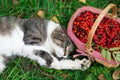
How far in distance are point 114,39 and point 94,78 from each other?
0.52m

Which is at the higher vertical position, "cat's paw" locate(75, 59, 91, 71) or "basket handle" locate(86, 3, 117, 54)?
"basket handle" locate(86, 3, 117, 54)

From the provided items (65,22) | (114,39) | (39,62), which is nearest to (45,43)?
(39,62)

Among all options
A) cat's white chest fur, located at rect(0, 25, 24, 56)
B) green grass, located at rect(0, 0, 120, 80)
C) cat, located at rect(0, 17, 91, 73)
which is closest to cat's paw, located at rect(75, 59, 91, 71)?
cat, located at rect(0, 17, 91, 73)

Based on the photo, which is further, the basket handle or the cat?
the cat

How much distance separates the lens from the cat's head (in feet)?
11.9

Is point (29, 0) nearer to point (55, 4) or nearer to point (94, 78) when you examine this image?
point (55, 4)

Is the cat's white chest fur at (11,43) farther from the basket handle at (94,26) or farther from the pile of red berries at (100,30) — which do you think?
the basket handle at (94,26)

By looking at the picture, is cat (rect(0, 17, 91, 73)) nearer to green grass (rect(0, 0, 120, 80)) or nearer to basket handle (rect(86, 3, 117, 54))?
green grass (rect(0, 0, 120, 80))

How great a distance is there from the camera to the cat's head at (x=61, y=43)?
3633 mm

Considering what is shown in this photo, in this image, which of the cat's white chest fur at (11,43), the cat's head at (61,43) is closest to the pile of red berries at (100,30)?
the cat's head at (61,43)

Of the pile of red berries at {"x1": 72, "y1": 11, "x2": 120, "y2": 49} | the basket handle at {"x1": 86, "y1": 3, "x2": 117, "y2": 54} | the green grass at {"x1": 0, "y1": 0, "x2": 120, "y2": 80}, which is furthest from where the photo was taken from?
the green grass at {"x1": 0, "y1": 0, "x2": 120, "y2": 80}

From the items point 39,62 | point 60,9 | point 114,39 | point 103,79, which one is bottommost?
point 103,79

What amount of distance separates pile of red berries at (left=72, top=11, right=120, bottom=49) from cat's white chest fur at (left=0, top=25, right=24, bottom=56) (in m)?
0.63

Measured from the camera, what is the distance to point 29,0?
407 centimetres
